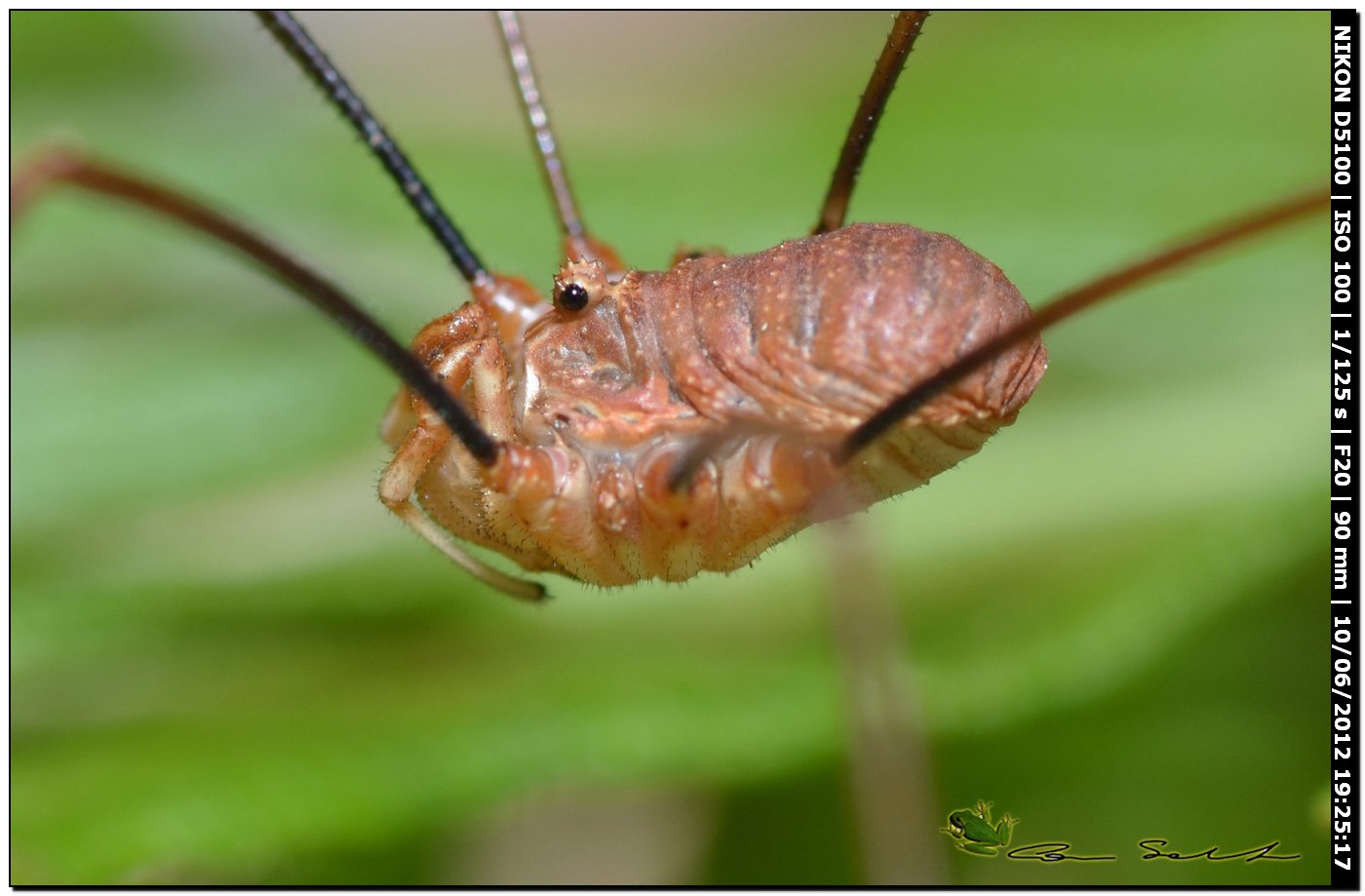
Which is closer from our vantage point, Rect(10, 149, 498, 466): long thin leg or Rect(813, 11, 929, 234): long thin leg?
Rect(10, 149, 498, 466): long thin leg

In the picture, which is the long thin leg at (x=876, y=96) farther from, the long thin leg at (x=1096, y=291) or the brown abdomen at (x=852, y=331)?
the long thin leg at (x=1096, y=291)

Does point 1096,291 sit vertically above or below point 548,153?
below

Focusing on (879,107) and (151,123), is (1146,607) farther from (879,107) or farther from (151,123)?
(151,123)

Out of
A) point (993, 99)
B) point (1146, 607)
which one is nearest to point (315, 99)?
point (993, 99)

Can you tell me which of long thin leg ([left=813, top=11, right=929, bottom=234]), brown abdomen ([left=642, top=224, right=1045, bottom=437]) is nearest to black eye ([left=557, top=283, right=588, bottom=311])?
brown abdomen ([left=642, top=224, right=1045, bottom=437])
